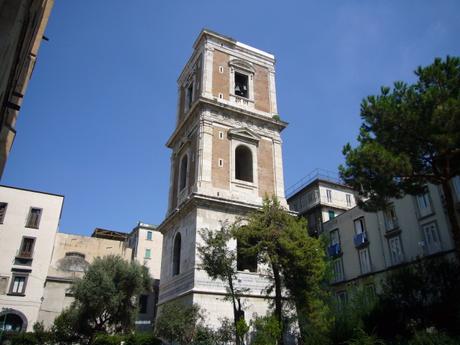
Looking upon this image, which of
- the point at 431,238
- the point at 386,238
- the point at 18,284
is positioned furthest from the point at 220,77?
the point at 18,284

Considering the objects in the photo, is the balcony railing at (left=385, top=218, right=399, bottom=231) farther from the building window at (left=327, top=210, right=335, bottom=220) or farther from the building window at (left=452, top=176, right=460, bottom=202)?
the building window at (left=327, top=210, right=335, bottom=220)

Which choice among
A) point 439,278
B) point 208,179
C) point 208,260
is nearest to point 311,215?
point 208,179

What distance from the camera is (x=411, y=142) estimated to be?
1457 cm

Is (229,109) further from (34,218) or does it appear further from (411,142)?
(34,218)

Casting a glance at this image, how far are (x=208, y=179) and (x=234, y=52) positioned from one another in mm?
11459

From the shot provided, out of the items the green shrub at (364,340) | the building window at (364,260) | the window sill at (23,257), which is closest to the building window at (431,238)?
the building window at (364,260)

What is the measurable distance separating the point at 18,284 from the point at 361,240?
2699cm

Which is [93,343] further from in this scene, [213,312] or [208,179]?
[208,179]

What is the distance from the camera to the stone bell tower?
68.2 ft

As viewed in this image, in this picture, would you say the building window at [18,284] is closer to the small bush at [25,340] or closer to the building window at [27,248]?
the building window at [27,248]

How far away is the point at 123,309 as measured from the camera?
23.8 m

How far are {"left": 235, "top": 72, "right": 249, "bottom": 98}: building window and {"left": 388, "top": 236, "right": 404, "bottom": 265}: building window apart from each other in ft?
46.1

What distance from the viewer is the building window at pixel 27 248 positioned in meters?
32.2

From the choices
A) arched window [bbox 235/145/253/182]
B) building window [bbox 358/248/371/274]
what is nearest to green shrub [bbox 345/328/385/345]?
arched window [bbox 235/145/253/182]
